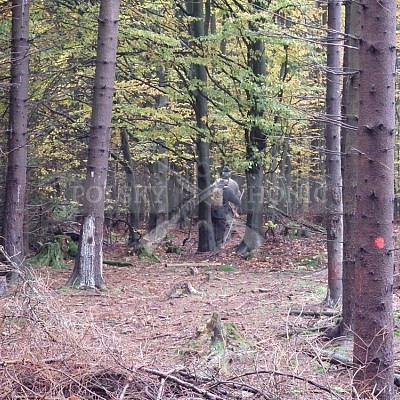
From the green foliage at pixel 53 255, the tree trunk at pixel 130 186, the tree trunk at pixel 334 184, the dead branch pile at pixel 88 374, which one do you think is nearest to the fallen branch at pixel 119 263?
the green foliage at pixel 53 255

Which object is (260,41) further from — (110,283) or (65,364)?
(65,364)

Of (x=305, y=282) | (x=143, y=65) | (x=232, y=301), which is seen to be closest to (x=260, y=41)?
(x=143, y=65)

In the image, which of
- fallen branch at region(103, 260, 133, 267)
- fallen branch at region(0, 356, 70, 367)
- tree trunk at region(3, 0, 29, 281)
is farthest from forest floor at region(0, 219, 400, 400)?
tree trunk at region(3, 0, 29, 281)

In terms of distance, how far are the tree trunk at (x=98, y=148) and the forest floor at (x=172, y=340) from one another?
57 centimetres

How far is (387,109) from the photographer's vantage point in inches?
182

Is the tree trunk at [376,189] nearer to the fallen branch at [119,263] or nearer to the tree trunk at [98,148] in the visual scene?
the tree trunk at [98,148]

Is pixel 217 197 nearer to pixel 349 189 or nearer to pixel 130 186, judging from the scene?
pixel 130 186

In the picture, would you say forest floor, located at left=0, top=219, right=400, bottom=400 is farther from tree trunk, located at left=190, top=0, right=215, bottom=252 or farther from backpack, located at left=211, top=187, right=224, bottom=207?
backpack, located at left=211, top=187, right=224, bottom=207

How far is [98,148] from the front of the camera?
11.1 meters

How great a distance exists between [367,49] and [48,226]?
12024 mm

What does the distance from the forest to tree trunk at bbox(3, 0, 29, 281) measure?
1.1 inches

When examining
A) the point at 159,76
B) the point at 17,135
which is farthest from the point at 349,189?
the point at 159,76

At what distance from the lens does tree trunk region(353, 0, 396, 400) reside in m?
4.60

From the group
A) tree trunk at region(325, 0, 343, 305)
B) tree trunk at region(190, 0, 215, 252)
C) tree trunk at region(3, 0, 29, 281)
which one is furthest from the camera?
tree trunk at region(190, 0, 215, 252)
